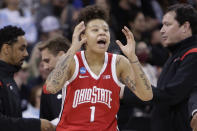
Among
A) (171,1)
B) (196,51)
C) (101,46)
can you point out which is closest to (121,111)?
(171,1)

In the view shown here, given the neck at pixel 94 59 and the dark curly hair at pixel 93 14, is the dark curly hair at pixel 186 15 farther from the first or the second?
the neck at pixel 94 59

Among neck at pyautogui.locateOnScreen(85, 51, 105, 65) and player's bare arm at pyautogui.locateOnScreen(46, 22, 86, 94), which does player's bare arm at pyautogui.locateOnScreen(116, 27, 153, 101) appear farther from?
player's bare arm at pyautogui.locateOnScreen(46, 22, 86, 94)

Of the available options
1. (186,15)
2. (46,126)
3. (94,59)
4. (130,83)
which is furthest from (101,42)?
(186,15)

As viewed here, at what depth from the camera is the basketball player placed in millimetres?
Answer: 4137

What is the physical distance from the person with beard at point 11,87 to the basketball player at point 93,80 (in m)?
0.56

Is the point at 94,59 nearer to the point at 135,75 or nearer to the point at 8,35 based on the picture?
the point at 135,75

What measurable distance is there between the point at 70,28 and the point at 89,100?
5298mm

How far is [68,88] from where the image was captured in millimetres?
4289

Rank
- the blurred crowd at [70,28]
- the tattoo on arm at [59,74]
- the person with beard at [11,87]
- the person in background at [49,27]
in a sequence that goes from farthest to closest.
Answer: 1. the person in background at [49,27]
2. the blurred crowd at [70,28]
3. the person with beard at [11,87]
4. the tattoo on arm at [59,74]

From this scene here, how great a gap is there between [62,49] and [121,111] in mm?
2403

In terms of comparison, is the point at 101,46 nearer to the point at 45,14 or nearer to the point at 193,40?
the point at 193,40

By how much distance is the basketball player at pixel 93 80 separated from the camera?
414cm

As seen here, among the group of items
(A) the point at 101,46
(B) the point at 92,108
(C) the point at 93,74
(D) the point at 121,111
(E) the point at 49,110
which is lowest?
(D) the point at 121,111

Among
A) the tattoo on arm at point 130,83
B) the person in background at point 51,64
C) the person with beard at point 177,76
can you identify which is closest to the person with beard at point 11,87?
the person in background at point 51,64
